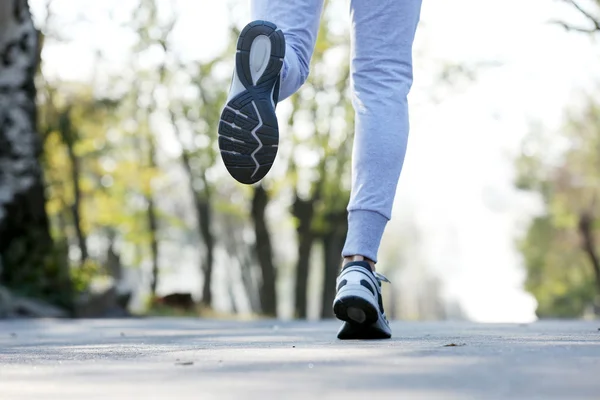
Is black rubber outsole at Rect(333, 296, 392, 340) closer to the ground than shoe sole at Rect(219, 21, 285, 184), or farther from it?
closer to the ground

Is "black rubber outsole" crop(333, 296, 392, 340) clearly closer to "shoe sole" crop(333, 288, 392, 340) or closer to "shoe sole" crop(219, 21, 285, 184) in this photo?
"shoe sole" crop(333, 288, 392, 340)

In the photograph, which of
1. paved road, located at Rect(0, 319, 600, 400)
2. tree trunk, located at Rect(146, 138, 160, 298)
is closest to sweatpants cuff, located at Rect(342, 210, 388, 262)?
paved road, located at Rect(0, 319, 600, 400)

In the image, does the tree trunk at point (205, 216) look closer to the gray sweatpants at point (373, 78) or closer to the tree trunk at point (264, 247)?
the tree trunk at point (264, 247)

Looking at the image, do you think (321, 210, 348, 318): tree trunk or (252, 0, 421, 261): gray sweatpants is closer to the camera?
(252, 0, 421, 261): gray sweatpants

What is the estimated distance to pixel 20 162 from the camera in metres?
12.6

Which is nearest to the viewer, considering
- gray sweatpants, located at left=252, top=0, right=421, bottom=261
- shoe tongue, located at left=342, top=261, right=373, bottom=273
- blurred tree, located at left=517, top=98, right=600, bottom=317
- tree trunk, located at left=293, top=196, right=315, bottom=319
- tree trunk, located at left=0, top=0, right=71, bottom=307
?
shoe tongue, located at left=342, top=261, right=373, bottom=273

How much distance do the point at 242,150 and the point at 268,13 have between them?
68 centimetres

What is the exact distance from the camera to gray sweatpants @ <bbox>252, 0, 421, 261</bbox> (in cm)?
344

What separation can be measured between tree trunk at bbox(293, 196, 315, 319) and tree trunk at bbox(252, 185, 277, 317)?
0.71 meters

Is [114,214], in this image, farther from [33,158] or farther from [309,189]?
[33,158]

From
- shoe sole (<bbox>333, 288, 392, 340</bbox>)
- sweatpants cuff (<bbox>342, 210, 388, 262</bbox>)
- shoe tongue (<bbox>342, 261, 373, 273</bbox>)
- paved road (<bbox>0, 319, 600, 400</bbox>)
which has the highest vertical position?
sweatpants cuff (<bbox>342, 210, 388, 262</bbox>)

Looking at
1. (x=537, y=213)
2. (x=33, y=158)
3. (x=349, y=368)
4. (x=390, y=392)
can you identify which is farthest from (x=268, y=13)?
Result: (x=537, y=213)

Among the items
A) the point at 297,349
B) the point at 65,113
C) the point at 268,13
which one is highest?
the point at 65,113

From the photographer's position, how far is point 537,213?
171ft
